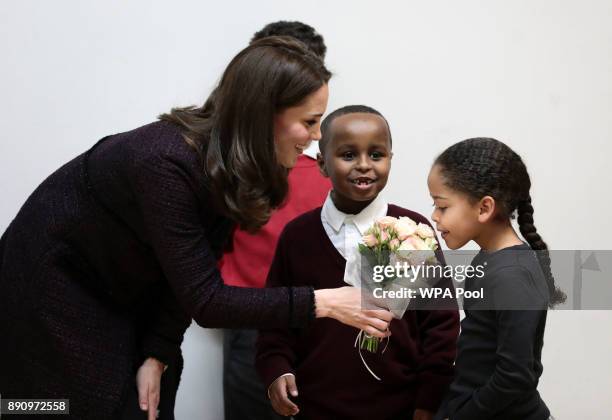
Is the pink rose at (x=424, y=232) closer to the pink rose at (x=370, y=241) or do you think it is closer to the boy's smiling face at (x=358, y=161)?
the pink rose at (x=370, y=241)

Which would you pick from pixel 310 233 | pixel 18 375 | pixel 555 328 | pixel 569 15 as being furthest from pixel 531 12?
pixel 18 375

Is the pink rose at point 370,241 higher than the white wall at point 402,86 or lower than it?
lower

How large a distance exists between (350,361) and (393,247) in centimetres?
43

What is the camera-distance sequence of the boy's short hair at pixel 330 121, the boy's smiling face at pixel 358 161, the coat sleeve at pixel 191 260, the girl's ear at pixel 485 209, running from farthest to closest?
the boy's short hair at pixel 330 121, the boy's smiling face at pixel 358 161, the girl's ear at pixel 485 209, the coat sleeve at pixel 191 260

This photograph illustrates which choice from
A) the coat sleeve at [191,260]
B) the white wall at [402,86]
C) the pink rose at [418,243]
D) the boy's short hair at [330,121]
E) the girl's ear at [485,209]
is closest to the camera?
the coat sleeve at [191,260]

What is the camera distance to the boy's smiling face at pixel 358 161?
2219 mm

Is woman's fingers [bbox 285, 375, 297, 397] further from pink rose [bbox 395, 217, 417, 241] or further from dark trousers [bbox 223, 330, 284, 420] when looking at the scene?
dark trousers [bbox 223, 330, 284, 420]

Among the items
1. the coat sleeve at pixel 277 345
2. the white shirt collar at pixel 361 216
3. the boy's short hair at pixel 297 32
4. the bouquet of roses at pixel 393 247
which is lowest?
the coat sleeve at pixel 277 345

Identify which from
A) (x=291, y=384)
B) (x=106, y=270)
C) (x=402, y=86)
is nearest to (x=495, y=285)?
(x=291, y=384)

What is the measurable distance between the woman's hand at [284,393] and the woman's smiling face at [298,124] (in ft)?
2.23

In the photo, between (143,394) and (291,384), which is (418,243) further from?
(143,394)

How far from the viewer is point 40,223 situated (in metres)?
1.79

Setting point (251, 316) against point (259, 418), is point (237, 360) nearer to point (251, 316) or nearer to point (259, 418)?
point (259, 418)

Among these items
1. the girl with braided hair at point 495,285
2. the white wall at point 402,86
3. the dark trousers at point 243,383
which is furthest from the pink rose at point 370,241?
the white wall at point 402,86
